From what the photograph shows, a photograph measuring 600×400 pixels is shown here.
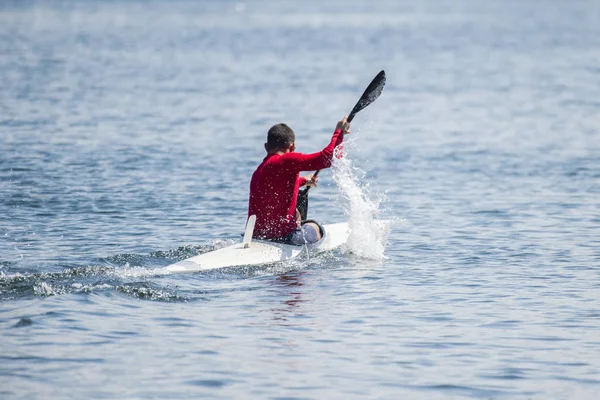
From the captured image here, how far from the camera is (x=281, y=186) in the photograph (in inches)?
514

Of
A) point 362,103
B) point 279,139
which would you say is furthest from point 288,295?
point 362,103

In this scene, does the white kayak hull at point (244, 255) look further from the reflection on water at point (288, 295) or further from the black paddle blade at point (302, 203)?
the black paddle blade at point (302, 203)

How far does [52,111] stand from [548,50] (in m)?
36.2

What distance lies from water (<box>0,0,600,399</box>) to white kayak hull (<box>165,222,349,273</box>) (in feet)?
0.61

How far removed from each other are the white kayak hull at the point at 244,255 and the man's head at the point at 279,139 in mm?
1169

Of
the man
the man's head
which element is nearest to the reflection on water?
the man

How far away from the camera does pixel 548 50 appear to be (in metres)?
59.3

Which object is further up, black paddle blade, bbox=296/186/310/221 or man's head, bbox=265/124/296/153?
man's head, bbox=265/124/296/153

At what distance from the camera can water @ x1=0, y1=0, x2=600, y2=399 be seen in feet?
30.1

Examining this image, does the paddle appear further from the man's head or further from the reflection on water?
the reflection on water

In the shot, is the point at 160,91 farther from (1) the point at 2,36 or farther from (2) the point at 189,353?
(1) the point at 2,36

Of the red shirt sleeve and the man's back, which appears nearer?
the red shirt sleeve

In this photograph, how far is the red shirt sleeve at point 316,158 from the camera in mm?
12391

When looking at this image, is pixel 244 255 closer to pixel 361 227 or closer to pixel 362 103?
pixel 361 227
